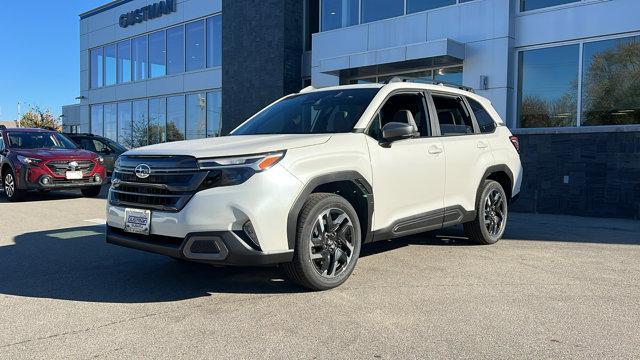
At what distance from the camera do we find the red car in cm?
1177

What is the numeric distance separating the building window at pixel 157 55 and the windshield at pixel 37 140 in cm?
1068

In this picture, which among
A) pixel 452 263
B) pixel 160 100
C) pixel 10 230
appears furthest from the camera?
pixel 160 100

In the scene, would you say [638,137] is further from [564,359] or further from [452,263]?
[564,359]

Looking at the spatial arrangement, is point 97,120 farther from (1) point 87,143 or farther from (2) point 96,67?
(1) point 87,143

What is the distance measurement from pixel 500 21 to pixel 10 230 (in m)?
10.5

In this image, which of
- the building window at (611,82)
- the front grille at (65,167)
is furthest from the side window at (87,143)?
the building window at (611,82)

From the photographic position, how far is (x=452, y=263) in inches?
232

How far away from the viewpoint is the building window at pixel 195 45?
71.1ft

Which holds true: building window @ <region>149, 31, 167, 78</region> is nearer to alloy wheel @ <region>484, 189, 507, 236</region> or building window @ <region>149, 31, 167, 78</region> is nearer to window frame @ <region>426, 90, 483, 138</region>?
window frame @ <region>426, 90, 483, 138</region>

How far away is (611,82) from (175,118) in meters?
16.6

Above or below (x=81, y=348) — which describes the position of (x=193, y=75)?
above

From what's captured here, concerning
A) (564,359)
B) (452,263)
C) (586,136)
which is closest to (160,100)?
(586,136)

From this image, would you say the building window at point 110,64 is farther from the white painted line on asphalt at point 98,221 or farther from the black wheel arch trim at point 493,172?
the black wheel arch trim at point 493,172

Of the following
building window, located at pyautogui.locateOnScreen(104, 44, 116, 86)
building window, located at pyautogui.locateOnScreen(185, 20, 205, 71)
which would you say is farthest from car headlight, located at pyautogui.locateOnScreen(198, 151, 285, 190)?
building window, located at pyautogui.locateOnScreen(104, 44, 116, 86)
